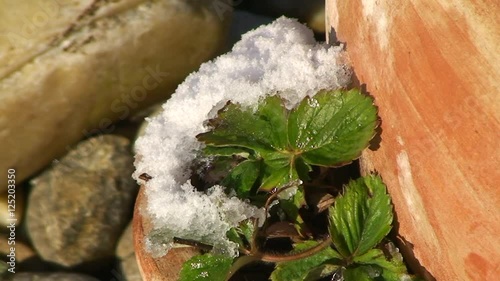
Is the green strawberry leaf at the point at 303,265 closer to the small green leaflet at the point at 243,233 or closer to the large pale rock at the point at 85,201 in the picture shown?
the small green leaflet at the point at 243,233

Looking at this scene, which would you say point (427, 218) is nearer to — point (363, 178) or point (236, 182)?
point (363, 178)

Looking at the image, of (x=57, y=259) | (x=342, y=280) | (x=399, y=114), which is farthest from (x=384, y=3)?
(x=57, y=259)

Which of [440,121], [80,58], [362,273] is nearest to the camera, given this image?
[440,121]

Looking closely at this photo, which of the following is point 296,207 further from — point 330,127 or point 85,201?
point 85,201

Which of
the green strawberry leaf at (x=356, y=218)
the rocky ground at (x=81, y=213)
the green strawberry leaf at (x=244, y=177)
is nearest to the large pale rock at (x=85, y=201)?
the rocky ground at (x=81, y=213)

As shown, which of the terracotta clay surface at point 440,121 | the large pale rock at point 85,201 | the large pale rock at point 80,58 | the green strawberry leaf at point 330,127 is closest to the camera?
the terracotta clay surface at point 440,121

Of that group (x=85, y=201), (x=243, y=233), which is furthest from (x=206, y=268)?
(x=85, y=201)

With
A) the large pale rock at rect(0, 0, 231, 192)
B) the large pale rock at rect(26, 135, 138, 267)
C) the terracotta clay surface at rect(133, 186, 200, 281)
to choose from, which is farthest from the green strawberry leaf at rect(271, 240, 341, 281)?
the large pale rock at rect(26, 135, 138, 267)

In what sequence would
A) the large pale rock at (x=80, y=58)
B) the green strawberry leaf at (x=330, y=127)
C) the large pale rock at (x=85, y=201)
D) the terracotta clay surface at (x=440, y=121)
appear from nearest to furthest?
the terracotta clay surface at (x=440, y=121), the green strawberry leaf at (x=330, y=127), the large pale rock at (x=80, y=58), the large pale rock at (x=85, y=201)
